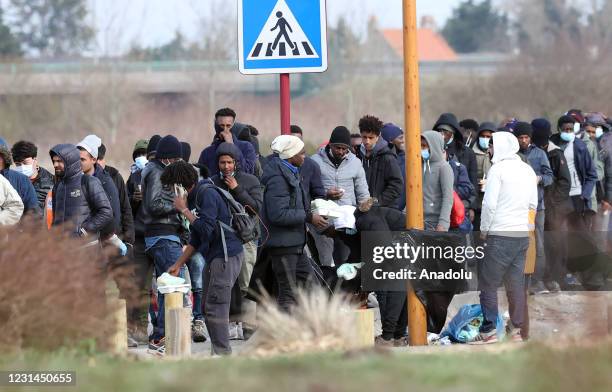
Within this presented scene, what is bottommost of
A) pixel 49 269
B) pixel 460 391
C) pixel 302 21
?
pixel 460 391

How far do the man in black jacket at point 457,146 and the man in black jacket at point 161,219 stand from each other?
422 cm

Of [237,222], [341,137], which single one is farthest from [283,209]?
[341,137]

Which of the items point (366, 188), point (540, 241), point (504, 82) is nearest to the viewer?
point (366, 188)

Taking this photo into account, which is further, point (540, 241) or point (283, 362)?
point (540, 241)

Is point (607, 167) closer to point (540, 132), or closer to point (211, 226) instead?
point (540, 132)

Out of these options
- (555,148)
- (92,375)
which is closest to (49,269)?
(92,375)

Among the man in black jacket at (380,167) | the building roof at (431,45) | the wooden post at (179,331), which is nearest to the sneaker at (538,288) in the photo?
the man in black jacket at (380,167)

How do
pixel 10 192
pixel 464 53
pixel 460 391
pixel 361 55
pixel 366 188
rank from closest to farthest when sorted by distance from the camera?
pixel 460 391 → pixel 10 192 → pixel 366 188 → pixel 361 55 → pixel 464 53

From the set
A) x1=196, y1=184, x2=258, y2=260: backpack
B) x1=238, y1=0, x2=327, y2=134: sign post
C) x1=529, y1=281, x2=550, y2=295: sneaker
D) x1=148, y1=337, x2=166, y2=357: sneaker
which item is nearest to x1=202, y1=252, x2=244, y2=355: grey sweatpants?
x1=196, y1=184, x2=258, y2=260: backpack

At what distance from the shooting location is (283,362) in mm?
8844

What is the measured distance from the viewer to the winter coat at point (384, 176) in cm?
1450

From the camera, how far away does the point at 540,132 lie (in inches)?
701

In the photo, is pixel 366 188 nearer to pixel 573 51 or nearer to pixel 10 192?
pixel 10 192

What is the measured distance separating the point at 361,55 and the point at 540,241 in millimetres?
65988
